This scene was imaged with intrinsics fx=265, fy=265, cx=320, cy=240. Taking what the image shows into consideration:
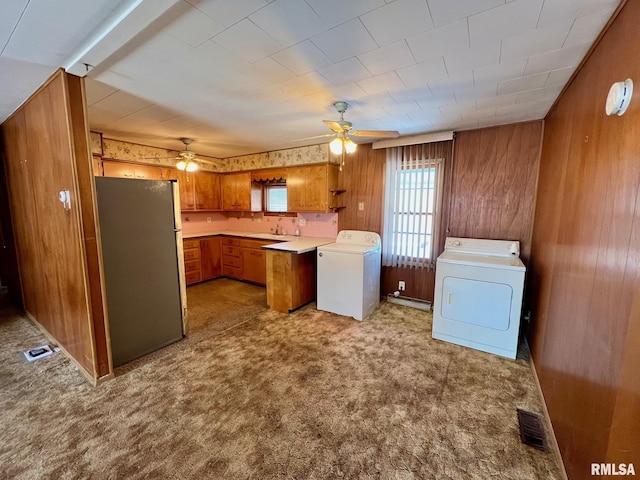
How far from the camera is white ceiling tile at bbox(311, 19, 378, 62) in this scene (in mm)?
1479

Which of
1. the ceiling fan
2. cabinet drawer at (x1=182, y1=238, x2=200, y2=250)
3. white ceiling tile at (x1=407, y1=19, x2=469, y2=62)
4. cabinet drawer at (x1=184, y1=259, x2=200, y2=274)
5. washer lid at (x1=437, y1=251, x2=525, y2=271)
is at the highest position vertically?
white ceiling tile at (x1=407, y1=19, x2=469, y2=62)

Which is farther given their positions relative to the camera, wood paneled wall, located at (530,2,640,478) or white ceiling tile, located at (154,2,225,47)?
white ceiling tile, located at (154,2,225,47)

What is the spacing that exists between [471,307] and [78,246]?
11.9 feet

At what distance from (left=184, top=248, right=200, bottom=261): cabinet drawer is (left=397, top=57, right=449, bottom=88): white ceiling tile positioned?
14.1 feet

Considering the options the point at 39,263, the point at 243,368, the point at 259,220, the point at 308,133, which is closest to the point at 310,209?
the point at 308,133

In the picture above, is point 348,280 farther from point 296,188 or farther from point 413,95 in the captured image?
point 413,95

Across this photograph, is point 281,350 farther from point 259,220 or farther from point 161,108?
point 259,220

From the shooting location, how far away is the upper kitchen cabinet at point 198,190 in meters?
4.85

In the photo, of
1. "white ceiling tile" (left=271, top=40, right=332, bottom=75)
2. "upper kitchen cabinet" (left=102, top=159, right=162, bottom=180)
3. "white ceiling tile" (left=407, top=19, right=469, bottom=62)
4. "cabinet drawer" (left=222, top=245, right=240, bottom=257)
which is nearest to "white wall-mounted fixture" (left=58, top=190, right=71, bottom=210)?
"white ceiling tile" (left=271, top=40, right=332, bottom=75)

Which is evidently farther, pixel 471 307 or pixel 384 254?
pixel 384 254

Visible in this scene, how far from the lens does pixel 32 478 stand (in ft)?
4.69

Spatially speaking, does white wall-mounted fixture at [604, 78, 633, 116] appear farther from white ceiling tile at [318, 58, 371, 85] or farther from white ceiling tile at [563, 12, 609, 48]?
white ceiling tile at [318, 58, 371, 85]

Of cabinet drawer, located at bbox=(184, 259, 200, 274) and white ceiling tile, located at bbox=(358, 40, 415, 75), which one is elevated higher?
white ceiling tile, located at bbox=(358, 40, 415, 75)

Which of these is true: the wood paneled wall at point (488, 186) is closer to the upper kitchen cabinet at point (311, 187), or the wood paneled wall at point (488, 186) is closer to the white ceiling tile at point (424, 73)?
the upper kitchen cabinet at point (311, 187)
